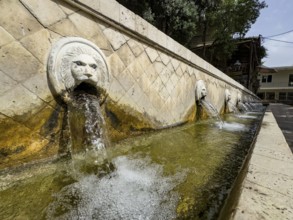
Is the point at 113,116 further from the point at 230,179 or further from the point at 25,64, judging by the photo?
the point at 230,179

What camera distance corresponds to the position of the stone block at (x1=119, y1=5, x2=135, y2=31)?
2.20 metres

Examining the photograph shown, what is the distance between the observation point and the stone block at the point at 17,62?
135 cm

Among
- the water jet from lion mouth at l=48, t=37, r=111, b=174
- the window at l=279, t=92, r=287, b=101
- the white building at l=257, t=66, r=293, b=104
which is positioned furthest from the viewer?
the window at l=279, t=92, r=287, b=101

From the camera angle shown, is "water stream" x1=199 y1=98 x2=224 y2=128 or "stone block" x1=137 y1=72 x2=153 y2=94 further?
"water stream" x1=199 y1=98 x2=224 y2=128

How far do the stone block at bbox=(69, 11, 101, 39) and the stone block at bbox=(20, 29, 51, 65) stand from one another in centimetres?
31

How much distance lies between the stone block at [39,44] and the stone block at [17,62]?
4 cm

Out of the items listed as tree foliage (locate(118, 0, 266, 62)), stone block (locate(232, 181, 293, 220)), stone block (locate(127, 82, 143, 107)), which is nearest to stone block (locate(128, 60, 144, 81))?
stone block (locate(127, 82, 143, 107))

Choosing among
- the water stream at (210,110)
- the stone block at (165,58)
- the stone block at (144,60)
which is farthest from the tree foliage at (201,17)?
the stone block at (144,60)

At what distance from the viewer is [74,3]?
1.74 meters

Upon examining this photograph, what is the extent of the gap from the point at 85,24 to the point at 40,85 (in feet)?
2.43

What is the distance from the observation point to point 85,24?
186 cm

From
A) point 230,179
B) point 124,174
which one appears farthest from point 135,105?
point 230,179

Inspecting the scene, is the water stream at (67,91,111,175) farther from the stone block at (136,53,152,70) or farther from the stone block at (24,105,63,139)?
the stone block at (136,53,152,70)

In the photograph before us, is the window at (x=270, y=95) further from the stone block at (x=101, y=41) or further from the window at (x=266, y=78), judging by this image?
the stone block at (x=101, y=41)
